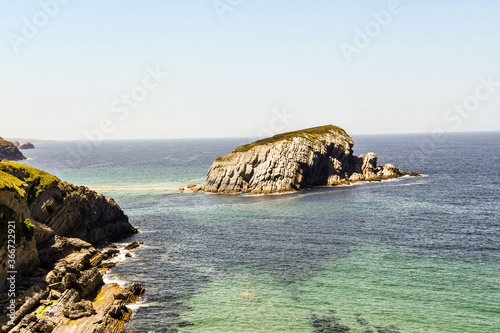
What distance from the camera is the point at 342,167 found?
468 ft

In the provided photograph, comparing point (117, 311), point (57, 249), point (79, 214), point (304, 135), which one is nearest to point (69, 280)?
point (117, 311)

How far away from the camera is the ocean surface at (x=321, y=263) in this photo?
4203 cm

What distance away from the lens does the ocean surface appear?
42031mm

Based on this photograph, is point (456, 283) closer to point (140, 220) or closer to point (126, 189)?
point (140, 220)

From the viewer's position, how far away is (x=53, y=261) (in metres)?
54.6

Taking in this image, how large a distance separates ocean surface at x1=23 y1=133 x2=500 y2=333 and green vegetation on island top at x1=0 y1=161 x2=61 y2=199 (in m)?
19.2

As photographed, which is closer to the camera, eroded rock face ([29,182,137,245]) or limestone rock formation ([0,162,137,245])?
limestone rock formation ([0,162,137,245])

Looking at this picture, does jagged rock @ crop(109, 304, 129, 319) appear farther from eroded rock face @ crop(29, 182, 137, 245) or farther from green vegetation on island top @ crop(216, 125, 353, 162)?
green vegetation on island top @ crop(216, 125, 353, 162)

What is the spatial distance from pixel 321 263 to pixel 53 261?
3890 centimetres

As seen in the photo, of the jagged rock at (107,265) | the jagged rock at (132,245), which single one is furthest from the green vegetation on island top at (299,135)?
the jagged rock at (107,265)

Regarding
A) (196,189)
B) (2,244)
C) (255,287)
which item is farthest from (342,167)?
(2,244)

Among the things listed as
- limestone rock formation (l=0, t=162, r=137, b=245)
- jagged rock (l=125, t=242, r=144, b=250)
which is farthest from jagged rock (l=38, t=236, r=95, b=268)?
jagged rock (l=125, t=242, r=144, b=250)

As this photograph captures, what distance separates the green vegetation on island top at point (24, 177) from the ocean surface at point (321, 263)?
19219 mm

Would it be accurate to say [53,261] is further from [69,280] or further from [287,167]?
[287,167]
